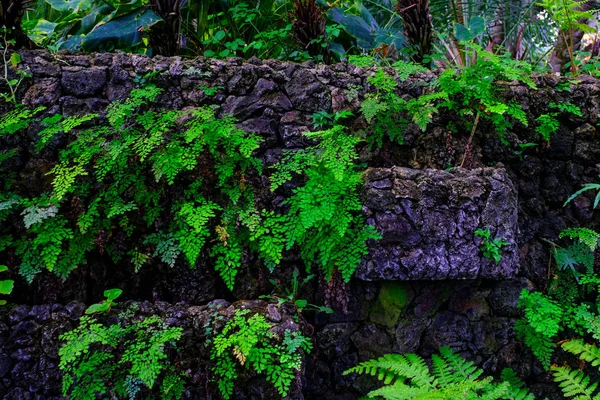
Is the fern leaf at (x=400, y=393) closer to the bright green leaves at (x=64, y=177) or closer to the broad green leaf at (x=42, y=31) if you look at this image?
the bright green leaves at (x=64, y=177)

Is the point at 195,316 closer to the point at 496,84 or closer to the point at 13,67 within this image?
the point at 13,67

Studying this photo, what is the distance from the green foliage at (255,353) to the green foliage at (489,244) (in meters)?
1.36

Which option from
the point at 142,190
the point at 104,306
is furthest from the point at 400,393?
the point at 142,190

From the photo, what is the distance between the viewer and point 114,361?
2568 mm

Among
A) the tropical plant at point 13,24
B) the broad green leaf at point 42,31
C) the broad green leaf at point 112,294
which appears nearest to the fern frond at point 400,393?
the broad green leaf at point 112,294

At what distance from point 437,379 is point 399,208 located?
1101 mm

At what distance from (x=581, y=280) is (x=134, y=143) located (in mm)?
3363

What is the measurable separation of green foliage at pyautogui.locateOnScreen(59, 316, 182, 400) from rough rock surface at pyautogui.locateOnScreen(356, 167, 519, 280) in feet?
4.43

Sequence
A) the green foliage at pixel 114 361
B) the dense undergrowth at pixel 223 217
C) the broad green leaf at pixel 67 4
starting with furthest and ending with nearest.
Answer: the broad green leaf at pixel 67 4
the dense undergrowth at pixel 223 217
the green foliage at pixel 114 361

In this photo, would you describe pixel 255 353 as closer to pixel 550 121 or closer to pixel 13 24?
pixel 550 121

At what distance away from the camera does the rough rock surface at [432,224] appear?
295 centimetres

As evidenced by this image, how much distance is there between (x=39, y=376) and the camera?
2.60 metres

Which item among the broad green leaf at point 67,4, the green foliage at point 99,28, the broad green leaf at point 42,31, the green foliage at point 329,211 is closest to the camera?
the green foliage at point 329,211

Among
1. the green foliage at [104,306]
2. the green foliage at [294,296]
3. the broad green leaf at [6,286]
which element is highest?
the broad green leaf at [6,286]
